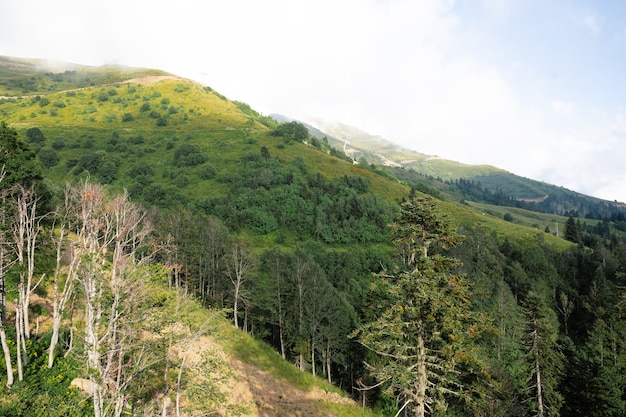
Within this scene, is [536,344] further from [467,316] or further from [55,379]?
[55,379]

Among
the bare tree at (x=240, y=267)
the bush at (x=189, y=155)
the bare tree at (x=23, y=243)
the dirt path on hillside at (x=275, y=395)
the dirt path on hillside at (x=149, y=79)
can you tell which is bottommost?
the dirt path on hillside at (x=275, y=395)

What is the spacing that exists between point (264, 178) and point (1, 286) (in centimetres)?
8534

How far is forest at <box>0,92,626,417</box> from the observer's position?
1705cm

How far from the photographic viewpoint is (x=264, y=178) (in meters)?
104

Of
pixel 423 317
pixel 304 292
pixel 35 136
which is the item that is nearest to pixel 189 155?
pixel 35 136

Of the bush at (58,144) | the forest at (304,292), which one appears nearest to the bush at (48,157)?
the bush at (58,144)

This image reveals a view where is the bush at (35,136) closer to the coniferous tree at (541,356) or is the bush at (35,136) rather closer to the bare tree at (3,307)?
the bare tree at (3,307)

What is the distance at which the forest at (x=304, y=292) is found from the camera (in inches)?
671

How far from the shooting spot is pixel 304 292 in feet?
173

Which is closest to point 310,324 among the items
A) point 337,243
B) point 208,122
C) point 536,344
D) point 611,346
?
point 536,344

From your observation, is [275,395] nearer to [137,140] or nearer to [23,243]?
[23,243]

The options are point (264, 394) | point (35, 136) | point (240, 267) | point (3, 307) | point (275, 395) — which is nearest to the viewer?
point (3, 307)

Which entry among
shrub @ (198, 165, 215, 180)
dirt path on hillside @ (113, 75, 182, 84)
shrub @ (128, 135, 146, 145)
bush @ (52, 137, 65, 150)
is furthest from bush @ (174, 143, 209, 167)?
dirt path on hillside @ (113, 75, 182, 84)

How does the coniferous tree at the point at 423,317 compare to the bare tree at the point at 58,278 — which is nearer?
the coniferous tree at the point at 423,317
